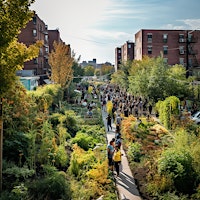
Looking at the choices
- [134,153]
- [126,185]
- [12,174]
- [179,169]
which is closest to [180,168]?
[179,169]

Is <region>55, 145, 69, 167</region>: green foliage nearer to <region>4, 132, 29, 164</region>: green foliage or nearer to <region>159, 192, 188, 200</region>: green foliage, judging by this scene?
<region>4, 132, 29, 164</region>: green foliage

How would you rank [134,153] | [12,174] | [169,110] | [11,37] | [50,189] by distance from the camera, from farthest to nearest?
[169,110] < [134,153] < [12,174] < [50,189] < [11,37]

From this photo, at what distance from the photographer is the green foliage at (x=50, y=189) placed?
8982 mm

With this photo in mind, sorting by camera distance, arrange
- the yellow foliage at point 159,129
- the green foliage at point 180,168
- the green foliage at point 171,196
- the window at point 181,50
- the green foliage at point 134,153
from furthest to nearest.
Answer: the window at point 181,50, the yellow foliage at point 159,129, the green foliage at point 134,153, the green foliage at point 180,168, the green foliage at point 171,196

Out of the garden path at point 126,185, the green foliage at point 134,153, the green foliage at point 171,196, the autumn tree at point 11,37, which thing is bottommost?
the garden path at point 126,185

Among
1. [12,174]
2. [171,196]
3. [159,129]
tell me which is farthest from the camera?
[159,129]

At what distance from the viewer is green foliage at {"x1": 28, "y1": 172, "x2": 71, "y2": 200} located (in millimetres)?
8982

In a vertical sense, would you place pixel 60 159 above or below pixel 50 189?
above

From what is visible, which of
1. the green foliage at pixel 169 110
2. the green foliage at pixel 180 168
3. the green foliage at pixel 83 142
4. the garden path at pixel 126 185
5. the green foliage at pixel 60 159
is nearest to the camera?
the garden path at pixel 126 185

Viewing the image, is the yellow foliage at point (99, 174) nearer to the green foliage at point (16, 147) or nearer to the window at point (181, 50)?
the green foliage at point (16, 147)

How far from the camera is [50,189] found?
30.1 feet

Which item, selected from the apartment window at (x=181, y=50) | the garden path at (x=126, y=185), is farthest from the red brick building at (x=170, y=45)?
the garden path at (x=126, y=185)

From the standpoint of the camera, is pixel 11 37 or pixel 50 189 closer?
pixel 11 37

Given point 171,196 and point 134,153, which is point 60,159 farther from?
point 171,196
